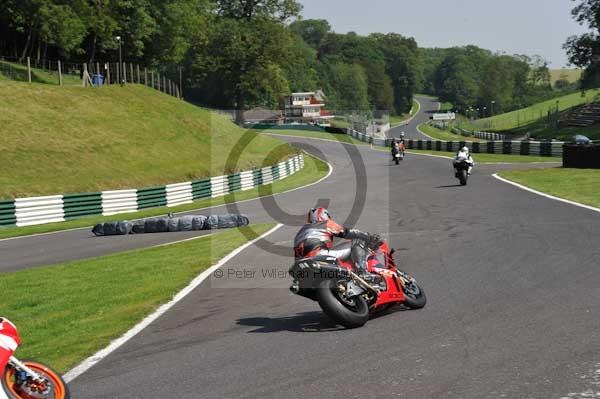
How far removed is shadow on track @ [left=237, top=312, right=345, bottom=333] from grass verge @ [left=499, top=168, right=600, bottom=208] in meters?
13.4

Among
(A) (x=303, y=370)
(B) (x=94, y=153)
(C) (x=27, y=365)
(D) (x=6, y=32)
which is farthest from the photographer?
(D) (x=6, y=32)

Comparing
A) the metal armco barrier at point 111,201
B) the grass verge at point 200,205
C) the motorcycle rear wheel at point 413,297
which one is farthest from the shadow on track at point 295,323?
the metal armco barrier at point 111,201

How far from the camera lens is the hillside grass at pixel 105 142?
4022 cm

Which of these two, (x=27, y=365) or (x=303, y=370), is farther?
(x=303, y=370)

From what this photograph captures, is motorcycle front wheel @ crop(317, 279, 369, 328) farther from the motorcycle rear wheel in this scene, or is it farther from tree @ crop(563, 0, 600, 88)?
tree @ crop(563, 0, 600, 88)

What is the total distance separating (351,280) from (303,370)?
78.0 inches

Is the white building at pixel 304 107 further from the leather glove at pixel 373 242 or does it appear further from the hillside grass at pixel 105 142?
the leather glove at pixel 373 242

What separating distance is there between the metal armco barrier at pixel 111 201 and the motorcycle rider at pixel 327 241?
68.8 feet

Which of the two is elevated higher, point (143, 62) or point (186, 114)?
point (143, 62)

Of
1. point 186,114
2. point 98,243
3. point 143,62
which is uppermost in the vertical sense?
point 143,62

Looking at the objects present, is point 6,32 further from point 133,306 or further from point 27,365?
point 27,365

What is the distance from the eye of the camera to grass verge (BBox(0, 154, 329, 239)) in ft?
85.9

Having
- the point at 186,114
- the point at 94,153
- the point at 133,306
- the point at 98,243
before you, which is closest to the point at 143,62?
the point at 186,114

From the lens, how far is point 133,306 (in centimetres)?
1089
